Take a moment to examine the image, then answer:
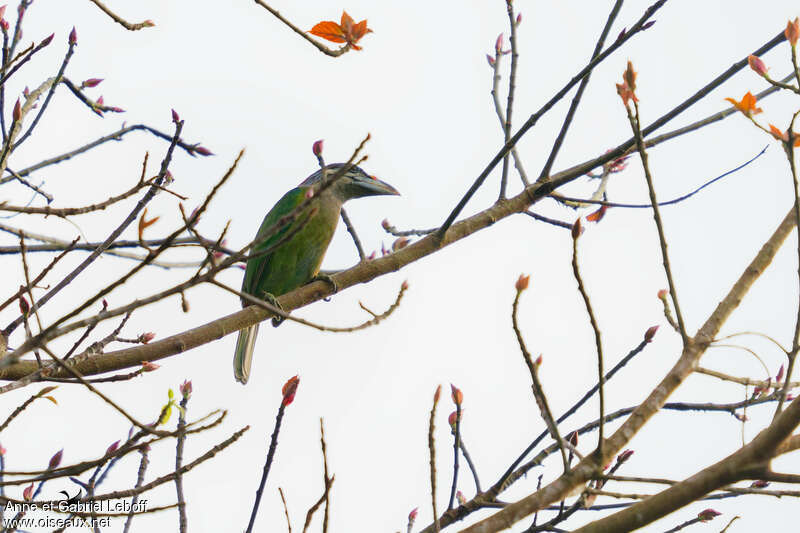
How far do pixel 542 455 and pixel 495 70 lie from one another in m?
1.98

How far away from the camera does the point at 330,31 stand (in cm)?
319

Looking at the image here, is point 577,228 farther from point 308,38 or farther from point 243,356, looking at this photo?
point 243,356

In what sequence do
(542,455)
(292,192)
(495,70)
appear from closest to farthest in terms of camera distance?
(542,455), (495,70), (292,192)

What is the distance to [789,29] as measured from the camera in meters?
2.43

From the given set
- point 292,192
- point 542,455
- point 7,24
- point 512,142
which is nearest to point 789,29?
point 512,142

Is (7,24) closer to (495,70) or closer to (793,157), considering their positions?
(495,70)

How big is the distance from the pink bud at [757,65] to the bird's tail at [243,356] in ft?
13.2

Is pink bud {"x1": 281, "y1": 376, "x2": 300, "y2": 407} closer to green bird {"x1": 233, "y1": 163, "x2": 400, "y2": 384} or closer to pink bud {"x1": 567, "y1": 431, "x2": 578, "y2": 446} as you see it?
pink bud {"x1": 567, "y1": 431, "x2": 578, "y2": 446}

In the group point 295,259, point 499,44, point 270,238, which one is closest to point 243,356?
point 295,259

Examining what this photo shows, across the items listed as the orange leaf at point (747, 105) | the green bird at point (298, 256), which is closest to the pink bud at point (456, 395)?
the orange leaf at point (747, 105)

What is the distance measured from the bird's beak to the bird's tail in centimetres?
132

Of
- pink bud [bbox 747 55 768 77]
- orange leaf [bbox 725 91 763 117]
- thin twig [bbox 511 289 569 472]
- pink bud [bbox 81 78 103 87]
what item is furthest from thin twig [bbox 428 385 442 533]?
pink bud [bbox 81 78 103 87]

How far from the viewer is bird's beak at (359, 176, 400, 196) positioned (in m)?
6.03

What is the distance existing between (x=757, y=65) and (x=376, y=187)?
355 cm
